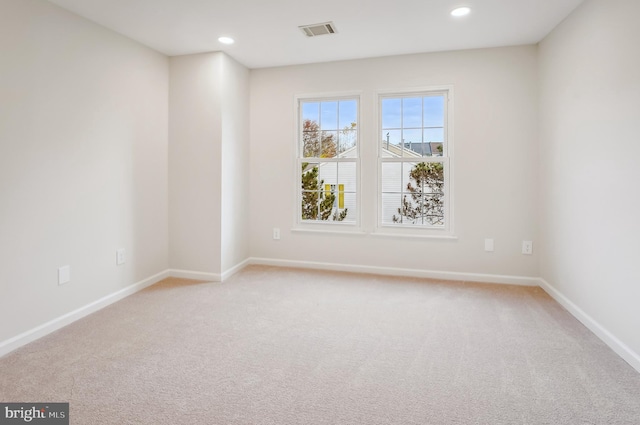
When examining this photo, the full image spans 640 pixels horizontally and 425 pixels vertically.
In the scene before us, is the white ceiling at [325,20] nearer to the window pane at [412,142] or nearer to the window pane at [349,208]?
the window pane at [412,142]

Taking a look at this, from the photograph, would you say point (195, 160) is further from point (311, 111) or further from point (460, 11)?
point (460, 11)

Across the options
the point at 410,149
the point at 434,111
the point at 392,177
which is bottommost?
the point at 392,177

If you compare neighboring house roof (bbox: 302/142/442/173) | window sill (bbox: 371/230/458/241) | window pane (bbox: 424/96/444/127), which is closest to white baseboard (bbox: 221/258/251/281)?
window sill (bbox: 371/230/458/241)

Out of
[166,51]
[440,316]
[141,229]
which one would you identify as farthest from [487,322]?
[166,51]

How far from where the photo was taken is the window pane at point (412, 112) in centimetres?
413

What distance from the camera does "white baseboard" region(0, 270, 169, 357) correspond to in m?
2.44

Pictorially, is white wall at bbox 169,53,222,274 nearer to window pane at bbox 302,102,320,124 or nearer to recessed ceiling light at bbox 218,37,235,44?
recessed ceiling light at bbox 218,37,235,44

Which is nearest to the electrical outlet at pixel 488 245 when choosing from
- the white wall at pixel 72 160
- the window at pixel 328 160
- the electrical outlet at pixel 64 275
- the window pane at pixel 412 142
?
the window pane at pixel 412 142

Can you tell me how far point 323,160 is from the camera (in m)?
4.45

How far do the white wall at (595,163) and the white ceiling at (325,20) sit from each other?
1.29ft

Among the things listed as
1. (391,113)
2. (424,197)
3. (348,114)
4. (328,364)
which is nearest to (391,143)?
(391,113)

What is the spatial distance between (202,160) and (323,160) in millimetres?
1386

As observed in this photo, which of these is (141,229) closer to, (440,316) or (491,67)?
(440,316)

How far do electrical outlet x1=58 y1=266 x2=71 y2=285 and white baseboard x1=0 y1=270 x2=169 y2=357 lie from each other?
0.85 feet
